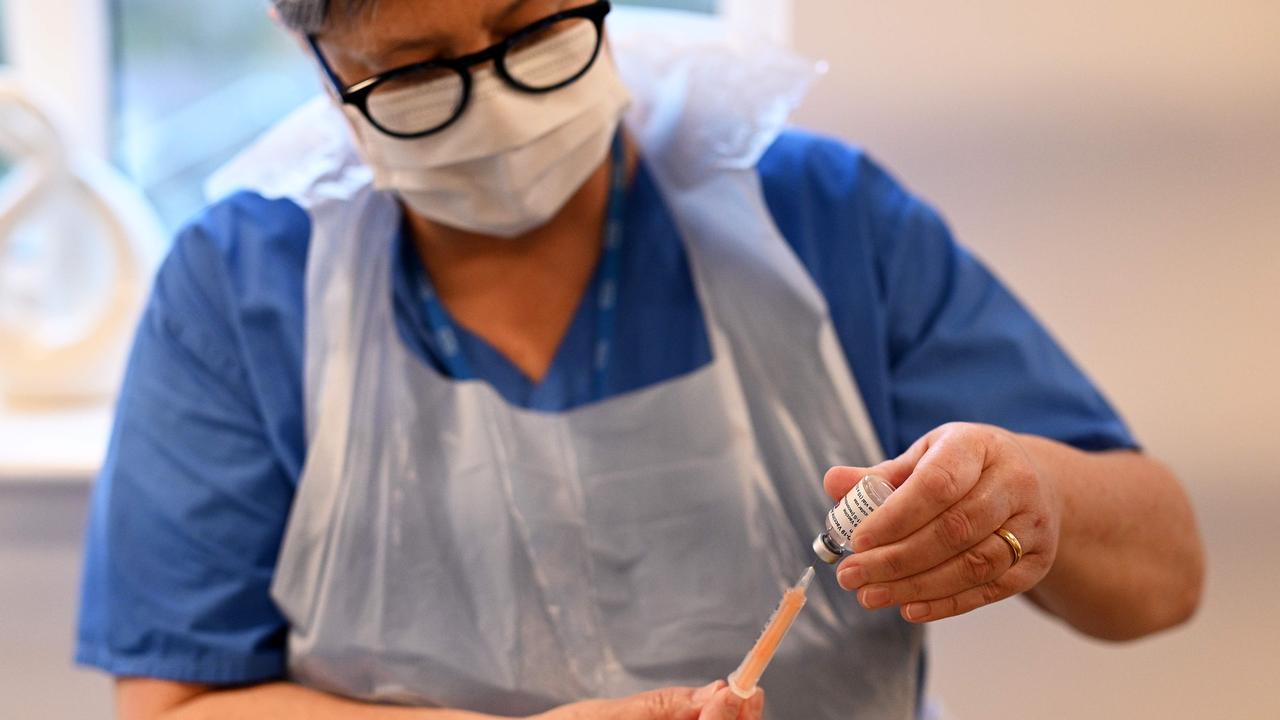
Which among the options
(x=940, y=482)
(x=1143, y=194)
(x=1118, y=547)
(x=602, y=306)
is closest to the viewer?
Answer: (x=940, y=482)

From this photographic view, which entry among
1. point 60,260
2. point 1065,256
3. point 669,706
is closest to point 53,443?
point 60,260

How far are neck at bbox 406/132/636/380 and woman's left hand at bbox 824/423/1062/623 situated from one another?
36cm

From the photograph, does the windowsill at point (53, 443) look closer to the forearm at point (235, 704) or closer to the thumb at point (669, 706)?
the forearm at point (235, 704)

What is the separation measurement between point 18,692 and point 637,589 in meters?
0.92

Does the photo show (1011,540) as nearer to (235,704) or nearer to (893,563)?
(893,563)

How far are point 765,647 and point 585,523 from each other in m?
0.19

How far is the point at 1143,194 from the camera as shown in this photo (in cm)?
120

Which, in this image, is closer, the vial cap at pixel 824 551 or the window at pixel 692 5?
the vial cap at pixel 824 551

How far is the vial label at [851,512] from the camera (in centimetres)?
59

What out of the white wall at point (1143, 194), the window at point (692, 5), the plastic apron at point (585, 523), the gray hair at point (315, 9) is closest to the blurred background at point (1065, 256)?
the white wall at point (1143, 194)

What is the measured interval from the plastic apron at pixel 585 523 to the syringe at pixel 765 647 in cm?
9

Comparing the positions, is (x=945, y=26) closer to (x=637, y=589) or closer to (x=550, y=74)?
(x=550, y=74)

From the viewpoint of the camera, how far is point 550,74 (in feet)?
2.67

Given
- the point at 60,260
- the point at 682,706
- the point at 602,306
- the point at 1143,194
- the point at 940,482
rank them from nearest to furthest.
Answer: the point at 940,482 → the point at 682,706 → the point at 602,306 → the point at 1143,194 → the point at 60,260
